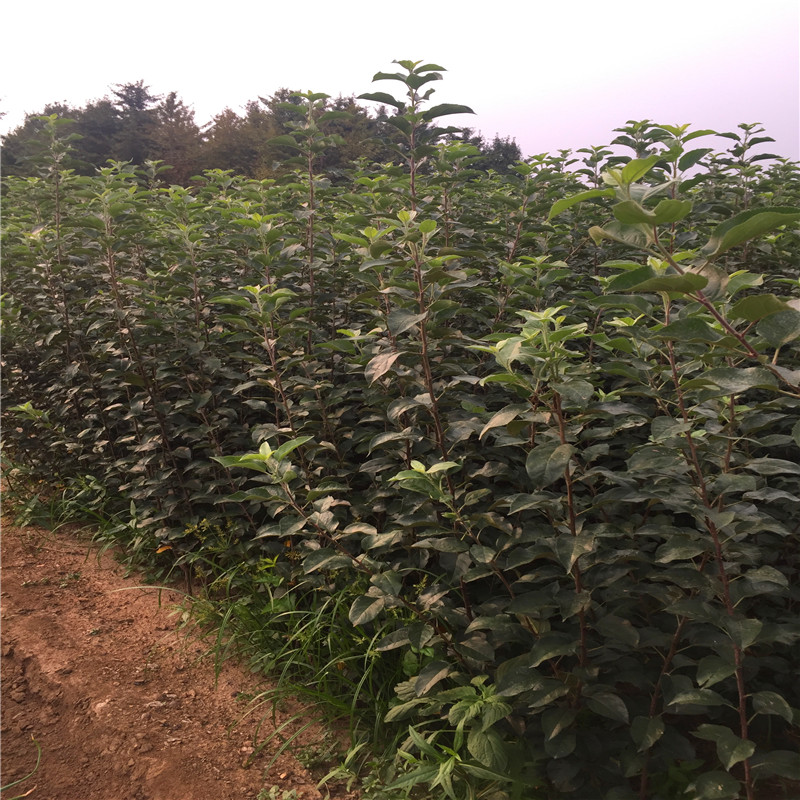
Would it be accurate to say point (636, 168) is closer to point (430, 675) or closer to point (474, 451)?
point (474, 451)

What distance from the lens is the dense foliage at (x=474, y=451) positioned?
1.85 m

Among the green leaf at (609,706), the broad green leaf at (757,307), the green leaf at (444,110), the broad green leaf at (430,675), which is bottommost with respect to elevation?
the broad green leaf at (430,675)

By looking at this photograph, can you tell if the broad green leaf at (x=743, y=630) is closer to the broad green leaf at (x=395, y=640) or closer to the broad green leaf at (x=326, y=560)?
the broad green leaf at (x=395, y=640)

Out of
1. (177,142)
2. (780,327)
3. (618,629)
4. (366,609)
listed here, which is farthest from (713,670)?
(177,142)

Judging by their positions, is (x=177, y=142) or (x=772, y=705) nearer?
(x=772, y=705)

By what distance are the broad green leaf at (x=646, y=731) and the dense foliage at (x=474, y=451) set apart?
1cm

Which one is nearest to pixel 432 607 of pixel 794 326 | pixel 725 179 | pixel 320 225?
pixel 794 326

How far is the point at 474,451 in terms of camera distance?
8.69ft

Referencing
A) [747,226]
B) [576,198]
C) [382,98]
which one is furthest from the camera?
[382,98]

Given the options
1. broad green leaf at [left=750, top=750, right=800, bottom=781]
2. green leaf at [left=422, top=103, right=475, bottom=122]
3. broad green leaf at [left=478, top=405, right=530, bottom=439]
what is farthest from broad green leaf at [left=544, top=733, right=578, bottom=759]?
green leaf at [left=422, top=103, right=475, bottom=122]

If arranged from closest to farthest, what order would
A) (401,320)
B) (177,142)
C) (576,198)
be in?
1. (576,198)
2. (401,320)
3. (177,142)

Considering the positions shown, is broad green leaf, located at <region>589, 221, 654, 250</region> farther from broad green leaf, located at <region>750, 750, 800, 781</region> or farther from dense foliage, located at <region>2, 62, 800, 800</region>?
broad green leaf, located at <region>750, 750, 800, 781</region>

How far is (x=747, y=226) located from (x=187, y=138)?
1025 inches

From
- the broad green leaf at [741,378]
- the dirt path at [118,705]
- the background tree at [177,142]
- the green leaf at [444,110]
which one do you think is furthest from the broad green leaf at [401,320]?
the background tree at [177,142]
